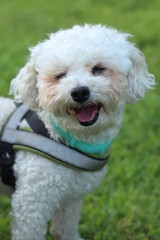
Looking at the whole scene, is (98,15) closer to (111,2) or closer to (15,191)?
(111,2)

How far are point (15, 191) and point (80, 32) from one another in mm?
1037

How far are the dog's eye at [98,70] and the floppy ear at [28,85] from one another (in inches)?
15.6

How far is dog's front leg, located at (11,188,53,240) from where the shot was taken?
9.69 ft

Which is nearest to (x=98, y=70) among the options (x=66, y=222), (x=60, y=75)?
(x=60, y=75)

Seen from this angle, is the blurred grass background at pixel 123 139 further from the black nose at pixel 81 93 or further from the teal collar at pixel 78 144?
the black nose at pixel 81 93

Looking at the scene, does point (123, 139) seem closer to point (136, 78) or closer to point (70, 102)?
point (136, 78)

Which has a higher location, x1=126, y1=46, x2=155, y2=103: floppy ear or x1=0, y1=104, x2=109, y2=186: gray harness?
x1=126, y1=46, x2=155, y2=103: floppy ear

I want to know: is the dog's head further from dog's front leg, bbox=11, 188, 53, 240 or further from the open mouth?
dog's front leg, bbox=11, 188, 53, 240

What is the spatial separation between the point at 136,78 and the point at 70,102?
0.50 meters

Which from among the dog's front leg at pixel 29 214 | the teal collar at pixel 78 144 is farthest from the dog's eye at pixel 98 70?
the dog's front leg at pixel 29 214

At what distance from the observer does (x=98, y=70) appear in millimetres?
2797

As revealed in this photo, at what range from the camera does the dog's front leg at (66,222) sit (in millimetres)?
3465

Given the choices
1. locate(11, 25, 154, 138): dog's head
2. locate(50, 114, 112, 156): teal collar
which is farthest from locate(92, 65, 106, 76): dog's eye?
locate(50, 114, 112, 156): teal collar

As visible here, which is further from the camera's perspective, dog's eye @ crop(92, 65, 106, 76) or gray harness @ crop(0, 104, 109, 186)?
gray harness @ crop(0, 104, 109, 186)
